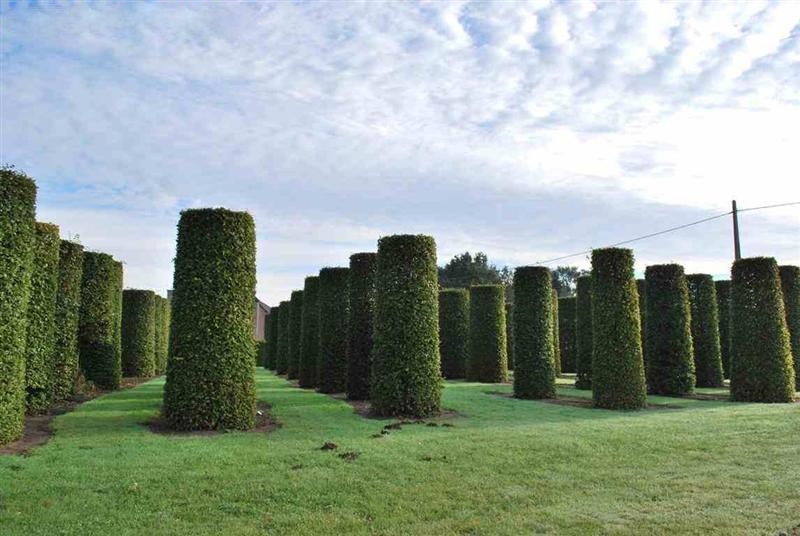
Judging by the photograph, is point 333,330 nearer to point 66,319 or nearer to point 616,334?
point 66,319

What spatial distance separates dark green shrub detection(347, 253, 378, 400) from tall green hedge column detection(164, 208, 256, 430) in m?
5.13

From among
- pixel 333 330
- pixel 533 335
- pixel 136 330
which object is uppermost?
pixel 136 330

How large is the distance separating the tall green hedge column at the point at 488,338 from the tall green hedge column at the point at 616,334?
25.4 feet

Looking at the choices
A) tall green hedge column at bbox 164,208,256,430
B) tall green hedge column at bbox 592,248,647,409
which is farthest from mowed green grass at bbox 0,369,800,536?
tall green hedge column at bbox 592,248,647,409

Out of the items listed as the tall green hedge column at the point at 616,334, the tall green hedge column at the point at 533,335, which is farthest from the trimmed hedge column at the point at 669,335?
the tall green hedge column at the point at 616,334

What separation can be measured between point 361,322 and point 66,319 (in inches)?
284

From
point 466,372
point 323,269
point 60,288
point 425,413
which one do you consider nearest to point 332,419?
point 425,413

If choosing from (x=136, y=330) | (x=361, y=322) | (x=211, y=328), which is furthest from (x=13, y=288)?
(x=136, y=330)

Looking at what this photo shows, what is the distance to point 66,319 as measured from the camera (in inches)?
583

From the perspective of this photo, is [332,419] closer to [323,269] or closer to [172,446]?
[172,446]

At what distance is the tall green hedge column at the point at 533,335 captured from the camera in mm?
16938

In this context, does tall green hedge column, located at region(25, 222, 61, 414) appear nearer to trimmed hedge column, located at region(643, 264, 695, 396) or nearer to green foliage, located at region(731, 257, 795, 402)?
trimmed hedge column, located at region(643, 264, 695, 396)

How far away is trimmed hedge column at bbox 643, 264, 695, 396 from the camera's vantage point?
716 inches

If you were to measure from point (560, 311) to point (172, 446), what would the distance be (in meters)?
20.2
